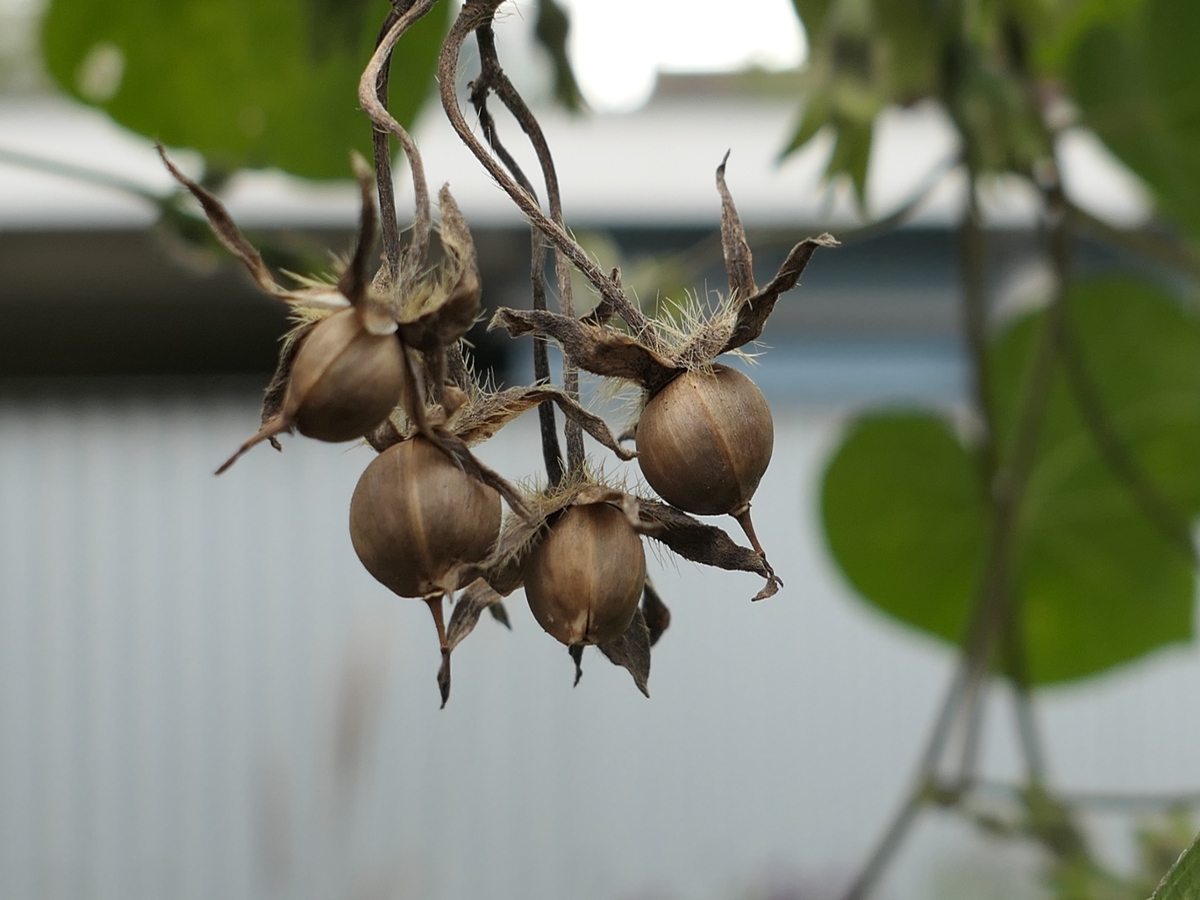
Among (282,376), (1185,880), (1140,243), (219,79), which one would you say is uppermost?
(219,79)

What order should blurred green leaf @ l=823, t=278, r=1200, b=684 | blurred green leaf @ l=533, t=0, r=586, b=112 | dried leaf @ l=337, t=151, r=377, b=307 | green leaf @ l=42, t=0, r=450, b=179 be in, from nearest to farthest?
dried leaf @ l=337, t=151, r=377, b=307 → blurred green leaf @ l=533, t=0, r=586, b=112 → green leaf @ l=42, t=0, r=450, b=179 → blurred green leaf @ l=823, t=278, r=1200, b=684

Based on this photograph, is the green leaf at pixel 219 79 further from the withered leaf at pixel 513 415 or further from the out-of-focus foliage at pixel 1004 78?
the withered leaf at pixel 513 415

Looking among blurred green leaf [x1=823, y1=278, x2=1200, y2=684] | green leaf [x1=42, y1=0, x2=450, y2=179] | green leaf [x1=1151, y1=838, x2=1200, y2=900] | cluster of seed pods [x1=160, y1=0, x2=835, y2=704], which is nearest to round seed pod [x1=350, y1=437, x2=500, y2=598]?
cluster of seed pods [x1=160, y1=0, x2=835, y2=704]

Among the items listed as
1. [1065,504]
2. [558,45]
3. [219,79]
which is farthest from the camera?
[1065,504]

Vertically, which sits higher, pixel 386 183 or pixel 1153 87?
pixel 1153 87

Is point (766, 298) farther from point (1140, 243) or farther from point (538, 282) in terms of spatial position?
point (1140, 243)

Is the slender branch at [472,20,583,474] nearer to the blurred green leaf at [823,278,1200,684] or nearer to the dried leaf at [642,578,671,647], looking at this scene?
the dried leaf at [642,578,671,647]

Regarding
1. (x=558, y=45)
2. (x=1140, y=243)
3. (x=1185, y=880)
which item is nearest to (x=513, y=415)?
(x=1185, y=880)

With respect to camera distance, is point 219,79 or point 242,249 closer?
point 242,249
